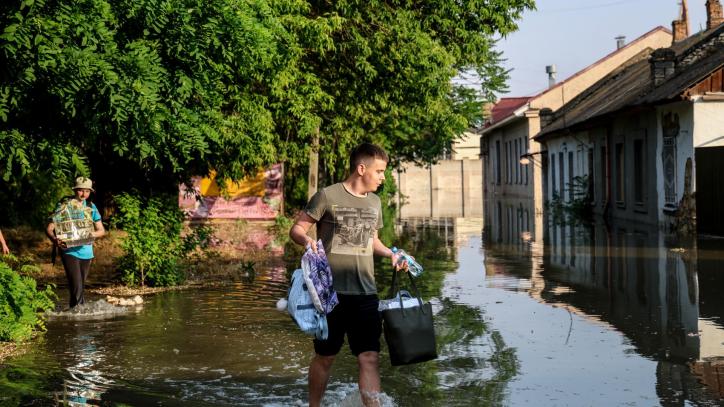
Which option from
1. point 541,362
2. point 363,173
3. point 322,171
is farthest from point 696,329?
point 322,171

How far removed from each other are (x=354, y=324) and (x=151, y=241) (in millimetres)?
7623

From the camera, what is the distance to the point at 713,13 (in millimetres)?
36094

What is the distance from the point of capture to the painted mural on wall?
26.6 metres

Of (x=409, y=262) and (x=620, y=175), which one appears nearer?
(x=409, y=262)

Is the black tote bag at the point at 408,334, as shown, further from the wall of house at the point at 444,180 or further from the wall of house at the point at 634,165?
the wall of house at the point at 444,180

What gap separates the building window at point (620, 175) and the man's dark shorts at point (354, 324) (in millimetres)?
25675

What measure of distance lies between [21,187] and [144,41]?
33.0 feet

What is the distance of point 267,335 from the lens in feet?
30.9

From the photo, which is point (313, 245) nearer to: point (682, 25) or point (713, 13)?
point (713, 13)

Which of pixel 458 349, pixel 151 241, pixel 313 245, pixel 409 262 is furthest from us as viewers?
pixel 151 241

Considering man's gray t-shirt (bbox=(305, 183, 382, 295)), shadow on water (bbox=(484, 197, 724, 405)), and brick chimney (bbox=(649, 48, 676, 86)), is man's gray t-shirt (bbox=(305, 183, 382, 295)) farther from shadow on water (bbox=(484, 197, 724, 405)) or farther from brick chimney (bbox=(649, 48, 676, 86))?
brick chimney (bbox=(649, 48, 676, 86))

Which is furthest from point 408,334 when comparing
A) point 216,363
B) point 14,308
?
point 14,308

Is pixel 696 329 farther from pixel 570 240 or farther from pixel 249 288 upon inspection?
pixel 570 240

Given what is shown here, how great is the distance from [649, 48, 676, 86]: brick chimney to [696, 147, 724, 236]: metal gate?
4652 millimetres
